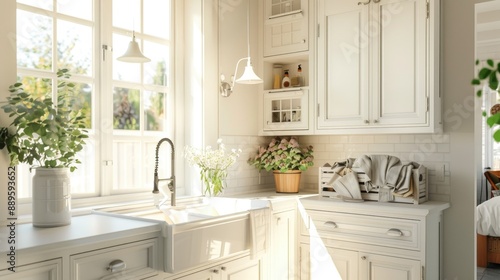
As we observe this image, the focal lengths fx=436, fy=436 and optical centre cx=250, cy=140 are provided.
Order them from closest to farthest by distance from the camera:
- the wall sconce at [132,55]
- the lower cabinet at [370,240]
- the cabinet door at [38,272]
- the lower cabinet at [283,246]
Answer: the cabinet door at [38,272] < the wall sconce at [132,55] < the lower cabinet at [370,240] < the lower cabinet at [283,246]

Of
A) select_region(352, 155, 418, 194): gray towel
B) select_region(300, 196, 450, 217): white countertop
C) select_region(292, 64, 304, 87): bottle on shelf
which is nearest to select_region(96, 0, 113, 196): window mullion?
select_region(300, 196, 450, 217): white countertop

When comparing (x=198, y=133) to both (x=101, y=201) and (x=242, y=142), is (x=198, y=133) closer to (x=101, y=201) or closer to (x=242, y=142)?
(x=242, y=142)

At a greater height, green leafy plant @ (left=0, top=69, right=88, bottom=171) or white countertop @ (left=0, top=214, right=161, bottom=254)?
green leafy plant @ (left=0, top=69, right=88, bottom=171)

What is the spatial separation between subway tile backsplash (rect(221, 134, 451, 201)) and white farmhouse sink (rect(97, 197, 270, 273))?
445 mm

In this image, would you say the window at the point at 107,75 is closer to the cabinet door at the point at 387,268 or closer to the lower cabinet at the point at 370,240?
the lower cabinet at the point at 370,240

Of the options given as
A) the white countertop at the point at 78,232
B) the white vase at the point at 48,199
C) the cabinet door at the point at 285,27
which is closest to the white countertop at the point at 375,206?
the cabinet door at the point at 285,27

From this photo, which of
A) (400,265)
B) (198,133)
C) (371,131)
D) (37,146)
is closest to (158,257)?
Answer: (37,146)

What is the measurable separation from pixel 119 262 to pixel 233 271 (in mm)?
921

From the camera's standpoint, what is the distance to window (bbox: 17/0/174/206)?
2633mm

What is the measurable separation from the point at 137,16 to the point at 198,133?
989mm

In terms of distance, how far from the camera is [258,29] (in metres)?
3.99

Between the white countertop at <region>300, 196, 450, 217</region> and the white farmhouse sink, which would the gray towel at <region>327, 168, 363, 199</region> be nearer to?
the white countertop at <region>300, 196, 450, 217</region>

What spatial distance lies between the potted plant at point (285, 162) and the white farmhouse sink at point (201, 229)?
26.0 inches

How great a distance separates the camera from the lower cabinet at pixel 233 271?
2555mm
